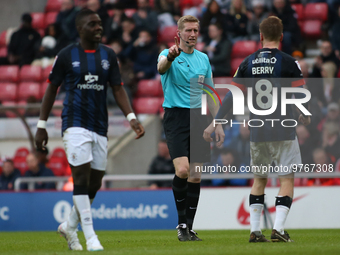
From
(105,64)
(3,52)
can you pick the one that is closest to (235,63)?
(3,52)

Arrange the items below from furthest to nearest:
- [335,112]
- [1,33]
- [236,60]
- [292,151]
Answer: [1,33] < [236,60] < [335,112] < [292,151]

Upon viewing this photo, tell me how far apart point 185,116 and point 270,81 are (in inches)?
46.2

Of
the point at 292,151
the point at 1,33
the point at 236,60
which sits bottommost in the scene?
the point at 292,151

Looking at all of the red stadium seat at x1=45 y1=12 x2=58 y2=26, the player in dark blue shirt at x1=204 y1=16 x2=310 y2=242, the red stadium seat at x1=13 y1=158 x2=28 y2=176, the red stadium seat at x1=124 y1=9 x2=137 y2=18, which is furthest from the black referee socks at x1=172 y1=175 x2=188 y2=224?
the red stadium seat at x1=45 y1=12 x2=58 y2=26

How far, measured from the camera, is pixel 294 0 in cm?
1592

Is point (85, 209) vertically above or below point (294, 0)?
below

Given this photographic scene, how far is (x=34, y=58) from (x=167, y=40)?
380 centimetres

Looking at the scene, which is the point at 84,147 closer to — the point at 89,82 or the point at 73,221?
the point at 89,82

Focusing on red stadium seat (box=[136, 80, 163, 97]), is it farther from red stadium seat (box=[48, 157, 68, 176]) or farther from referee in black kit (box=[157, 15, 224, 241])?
referee in black kit (box=[157, 15, 224, 241])

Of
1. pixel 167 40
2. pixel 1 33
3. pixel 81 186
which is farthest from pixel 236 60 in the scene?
pixel 81 186

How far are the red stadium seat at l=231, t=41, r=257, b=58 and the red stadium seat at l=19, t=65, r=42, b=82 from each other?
518 cm

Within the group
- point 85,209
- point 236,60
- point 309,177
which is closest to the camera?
point 85,209

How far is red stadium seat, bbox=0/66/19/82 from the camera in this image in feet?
55.1

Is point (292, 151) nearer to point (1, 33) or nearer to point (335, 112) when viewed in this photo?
point (335, 112)
